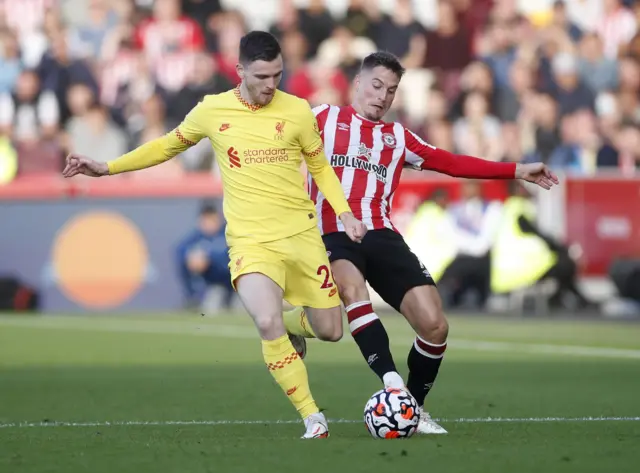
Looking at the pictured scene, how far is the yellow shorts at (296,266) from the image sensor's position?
22.6 feet

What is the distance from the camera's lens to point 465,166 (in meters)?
7.74

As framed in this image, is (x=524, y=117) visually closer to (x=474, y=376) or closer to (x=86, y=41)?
(x=86, y=41)

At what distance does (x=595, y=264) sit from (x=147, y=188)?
6.11 meters

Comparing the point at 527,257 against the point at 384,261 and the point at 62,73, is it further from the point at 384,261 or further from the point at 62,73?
the point at 384,261

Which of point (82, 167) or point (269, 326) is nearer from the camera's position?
point (269, 326)

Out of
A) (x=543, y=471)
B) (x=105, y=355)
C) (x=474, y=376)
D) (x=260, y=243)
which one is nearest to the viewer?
(x=543, y=471)

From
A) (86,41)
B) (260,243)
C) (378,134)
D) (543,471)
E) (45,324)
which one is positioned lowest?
(45,324)

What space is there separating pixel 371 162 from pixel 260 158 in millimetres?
878

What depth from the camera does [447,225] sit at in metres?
18.5

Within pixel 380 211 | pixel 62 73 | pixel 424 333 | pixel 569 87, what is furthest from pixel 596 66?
pixel 424 333

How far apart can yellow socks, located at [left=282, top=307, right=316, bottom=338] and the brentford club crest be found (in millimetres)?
1033

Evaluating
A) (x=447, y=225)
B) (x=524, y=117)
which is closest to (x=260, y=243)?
(x=447, y=225)

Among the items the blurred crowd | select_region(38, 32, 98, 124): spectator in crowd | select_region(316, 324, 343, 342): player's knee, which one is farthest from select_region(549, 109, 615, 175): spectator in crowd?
select_region(316, 324, 343, 342): player's knee

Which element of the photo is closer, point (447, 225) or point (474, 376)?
point (474, 376)
